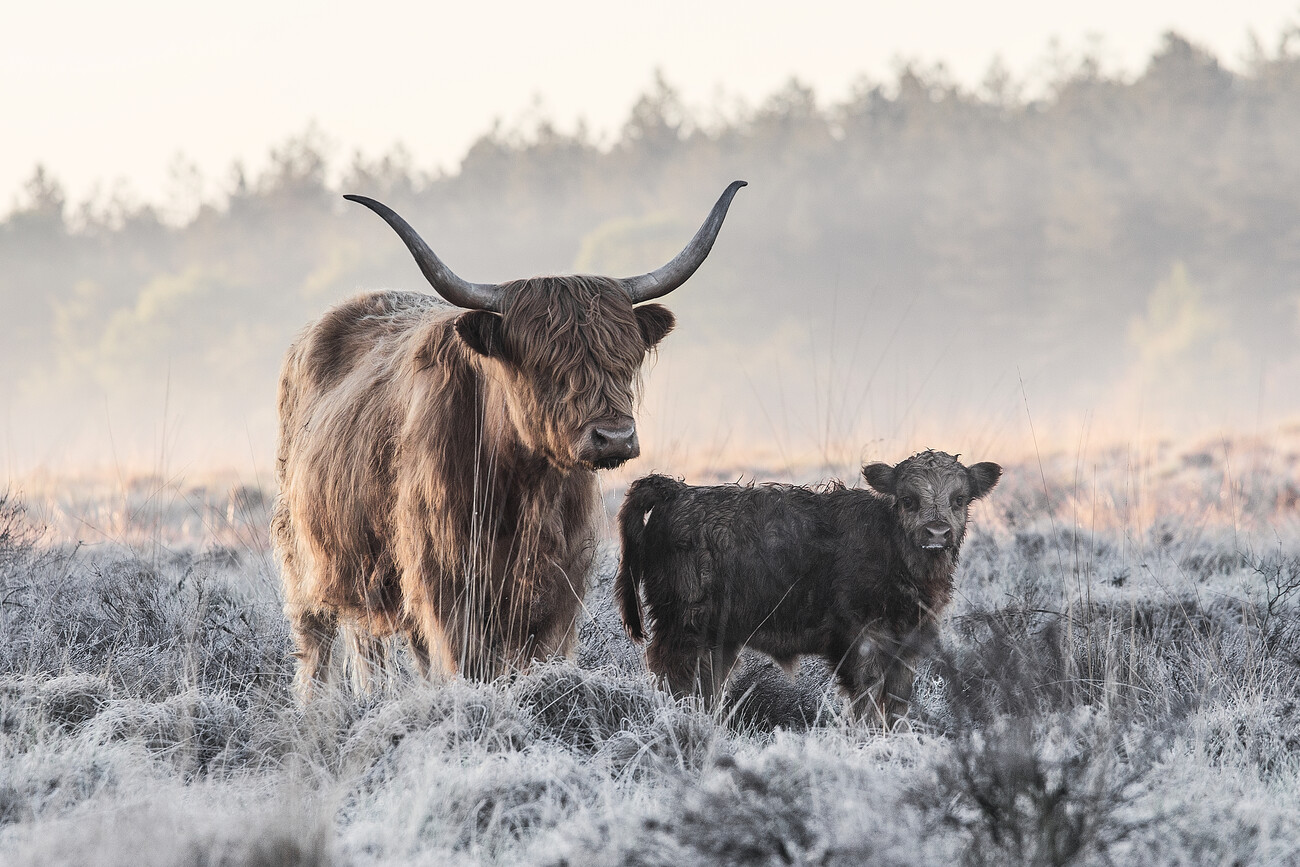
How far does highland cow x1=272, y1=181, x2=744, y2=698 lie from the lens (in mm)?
4707

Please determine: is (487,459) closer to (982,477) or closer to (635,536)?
(635,536)

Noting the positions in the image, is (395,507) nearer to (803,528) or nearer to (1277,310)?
(803,528)

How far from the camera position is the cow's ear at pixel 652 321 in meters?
5.16

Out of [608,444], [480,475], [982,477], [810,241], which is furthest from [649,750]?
[810,241]

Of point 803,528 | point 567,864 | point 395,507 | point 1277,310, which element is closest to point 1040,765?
point 567,864

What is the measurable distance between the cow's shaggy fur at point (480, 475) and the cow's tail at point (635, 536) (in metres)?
0.16

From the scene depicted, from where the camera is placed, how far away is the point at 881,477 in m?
5.12

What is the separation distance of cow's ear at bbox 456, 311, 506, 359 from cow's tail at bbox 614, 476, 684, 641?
89 cm

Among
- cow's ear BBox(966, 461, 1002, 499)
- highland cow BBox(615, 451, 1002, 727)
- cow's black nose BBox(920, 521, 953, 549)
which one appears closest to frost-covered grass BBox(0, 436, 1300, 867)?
highland cow BBox(615, 451, 1002, 727)

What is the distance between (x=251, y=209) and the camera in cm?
7275

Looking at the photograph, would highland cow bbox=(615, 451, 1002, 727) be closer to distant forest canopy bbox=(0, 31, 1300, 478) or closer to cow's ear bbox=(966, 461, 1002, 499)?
cow's ear bbox=(966, 461, 1002, 499)

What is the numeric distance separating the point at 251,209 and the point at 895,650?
73.6 metres

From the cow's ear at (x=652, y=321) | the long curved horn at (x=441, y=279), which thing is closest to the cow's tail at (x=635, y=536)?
the cow's ear at (x=652, y=321)

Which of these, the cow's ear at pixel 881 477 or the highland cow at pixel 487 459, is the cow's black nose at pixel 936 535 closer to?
the cow's ear at pixel 881 477
